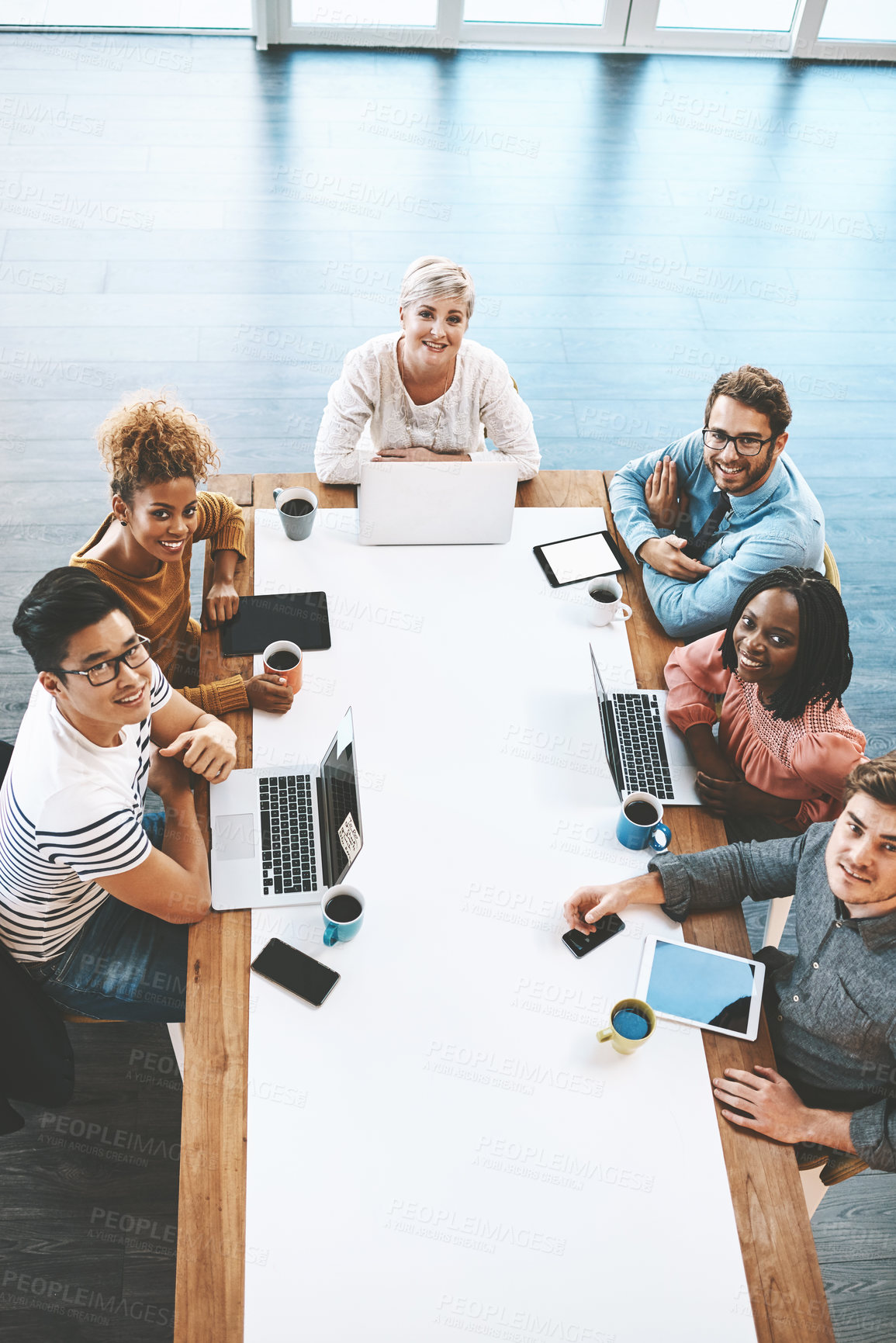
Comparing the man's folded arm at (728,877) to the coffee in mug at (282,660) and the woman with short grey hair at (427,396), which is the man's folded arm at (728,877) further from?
the woman with short grey hair at (427,396)

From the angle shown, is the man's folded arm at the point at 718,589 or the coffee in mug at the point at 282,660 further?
the man's folded arm at the point at 718,589

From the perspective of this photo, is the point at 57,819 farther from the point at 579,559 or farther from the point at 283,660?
the point at 579,559

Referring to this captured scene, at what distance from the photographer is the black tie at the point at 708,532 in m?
2.64

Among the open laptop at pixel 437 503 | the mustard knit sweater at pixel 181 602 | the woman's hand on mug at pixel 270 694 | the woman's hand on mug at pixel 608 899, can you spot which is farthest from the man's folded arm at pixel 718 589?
the mustard knit sweater at pixel 181 602

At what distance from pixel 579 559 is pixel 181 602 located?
0.98 meters

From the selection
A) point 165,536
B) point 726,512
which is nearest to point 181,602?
point 165,536

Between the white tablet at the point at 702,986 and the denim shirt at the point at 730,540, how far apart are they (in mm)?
817

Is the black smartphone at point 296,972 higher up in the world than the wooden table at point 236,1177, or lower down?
higher up

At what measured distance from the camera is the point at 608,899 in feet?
6.49

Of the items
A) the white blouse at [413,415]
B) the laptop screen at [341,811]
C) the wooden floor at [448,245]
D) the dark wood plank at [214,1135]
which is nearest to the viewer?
the dark wood plank at [214,1135]

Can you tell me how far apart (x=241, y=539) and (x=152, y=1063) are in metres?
1.28

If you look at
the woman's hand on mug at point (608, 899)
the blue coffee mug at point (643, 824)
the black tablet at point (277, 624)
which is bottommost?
the woman's hand on mug at point (608, 899)

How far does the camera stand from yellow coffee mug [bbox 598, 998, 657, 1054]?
70.7 inches

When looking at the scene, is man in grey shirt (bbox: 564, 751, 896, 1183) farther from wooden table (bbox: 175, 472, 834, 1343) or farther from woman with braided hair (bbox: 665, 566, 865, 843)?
woman with braided hair (bbox: 665, 566, 865, 843)
